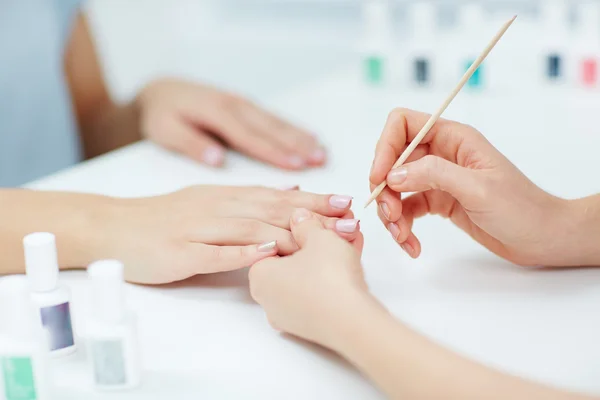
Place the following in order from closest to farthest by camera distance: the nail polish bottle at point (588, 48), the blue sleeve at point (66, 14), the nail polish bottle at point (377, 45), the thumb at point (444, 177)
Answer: the thumb at point (444, 177), the nail polish bottle at point (588, 48), the nail polish bottle at point (377, 45), the blue sleeve at point (66, 14)

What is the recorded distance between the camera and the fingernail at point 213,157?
1117 mm

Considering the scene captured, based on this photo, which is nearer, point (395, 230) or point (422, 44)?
point (395, 230)

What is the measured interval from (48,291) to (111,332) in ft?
0.26

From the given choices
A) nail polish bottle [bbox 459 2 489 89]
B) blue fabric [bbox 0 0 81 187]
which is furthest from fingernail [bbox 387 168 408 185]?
blue fabric [bbox 0 0 81 187]

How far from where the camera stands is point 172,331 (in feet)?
2.20

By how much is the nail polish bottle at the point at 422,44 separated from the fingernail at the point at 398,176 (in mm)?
709

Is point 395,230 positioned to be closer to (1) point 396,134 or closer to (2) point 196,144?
(1) point 396,134

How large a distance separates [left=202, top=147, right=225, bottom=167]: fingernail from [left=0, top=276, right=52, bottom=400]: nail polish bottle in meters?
0.57

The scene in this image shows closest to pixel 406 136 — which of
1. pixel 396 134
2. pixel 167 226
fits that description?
pixel 396 134

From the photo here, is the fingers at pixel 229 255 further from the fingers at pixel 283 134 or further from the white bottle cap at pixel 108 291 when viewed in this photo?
the fingers at pixel 283 134

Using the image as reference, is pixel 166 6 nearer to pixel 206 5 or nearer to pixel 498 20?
pixel 206 5

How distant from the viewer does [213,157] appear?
1.12 metres

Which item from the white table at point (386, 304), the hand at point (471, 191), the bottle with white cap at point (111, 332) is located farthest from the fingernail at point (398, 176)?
the bottle with white cap at point (111, 332)

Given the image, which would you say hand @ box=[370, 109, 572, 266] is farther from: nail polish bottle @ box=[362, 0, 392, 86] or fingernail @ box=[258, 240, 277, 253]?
nail polish bottle @ box=[362, 0, 392, 86]
